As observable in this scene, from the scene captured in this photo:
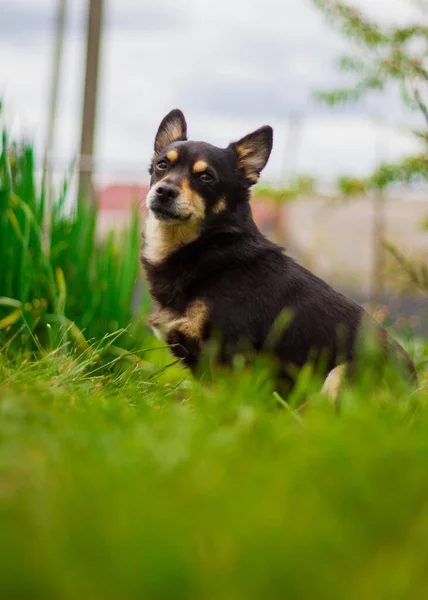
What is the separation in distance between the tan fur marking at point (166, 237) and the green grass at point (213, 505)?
175 centimetres

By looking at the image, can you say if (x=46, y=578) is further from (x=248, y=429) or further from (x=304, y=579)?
(x=248, y=429)

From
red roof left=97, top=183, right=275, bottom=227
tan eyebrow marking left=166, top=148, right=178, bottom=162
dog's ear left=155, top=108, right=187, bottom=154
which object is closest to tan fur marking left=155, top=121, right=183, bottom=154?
dog's ear left=155, top=108, right=187, bottom=154

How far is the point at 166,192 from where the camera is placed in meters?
3.64

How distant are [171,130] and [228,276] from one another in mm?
1101

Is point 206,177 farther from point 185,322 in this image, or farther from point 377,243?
point 377,243

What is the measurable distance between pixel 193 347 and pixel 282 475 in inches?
73.9

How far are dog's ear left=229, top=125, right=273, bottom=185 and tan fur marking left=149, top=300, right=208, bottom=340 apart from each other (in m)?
0.86

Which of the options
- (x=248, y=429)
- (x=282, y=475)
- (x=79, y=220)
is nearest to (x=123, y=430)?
(x=248, y=429)

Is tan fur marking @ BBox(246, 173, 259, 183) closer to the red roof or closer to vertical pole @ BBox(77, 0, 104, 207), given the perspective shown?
vertical pole @ BBox(77, 0, 104, 207)

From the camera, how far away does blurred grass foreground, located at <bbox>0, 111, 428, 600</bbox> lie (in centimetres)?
115

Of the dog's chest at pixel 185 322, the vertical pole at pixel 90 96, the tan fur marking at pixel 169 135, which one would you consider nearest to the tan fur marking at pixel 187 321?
the dog's chest at pixel 185 322

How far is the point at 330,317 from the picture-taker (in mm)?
3402

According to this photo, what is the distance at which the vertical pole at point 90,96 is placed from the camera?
6000 millimetres

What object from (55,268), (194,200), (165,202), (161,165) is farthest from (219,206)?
(55,268)
